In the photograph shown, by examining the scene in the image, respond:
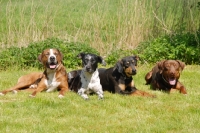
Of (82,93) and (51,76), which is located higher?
(51,76)

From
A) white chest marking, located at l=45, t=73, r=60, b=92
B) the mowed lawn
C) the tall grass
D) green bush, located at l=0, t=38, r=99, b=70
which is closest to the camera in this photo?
the mowed lawn

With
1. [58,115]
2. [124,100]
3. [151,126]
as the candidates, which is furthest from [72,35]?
[151,126]

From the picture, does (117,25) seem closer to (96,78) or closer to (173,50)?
(173,50)

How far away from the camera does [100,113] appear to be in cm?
696

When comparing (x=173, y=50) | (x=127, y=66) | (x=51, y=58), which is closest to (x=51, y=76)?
(x=51, y=58)

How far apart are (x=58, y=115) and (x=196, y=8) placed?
7525 millimetres

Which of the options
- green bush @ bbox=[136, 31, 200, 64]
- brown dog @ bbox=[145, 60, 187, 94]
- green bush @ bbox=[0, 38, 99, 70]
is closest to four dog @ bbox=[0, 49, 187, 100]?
brown dog @ bbox=[145, 60, 187, 94]

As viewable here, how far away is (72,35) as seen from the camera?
13312 millimetres

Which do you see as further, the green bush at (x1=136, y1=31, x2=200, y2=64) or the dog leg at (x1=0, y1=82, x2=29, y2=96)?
the green bush at (x1=136, y1=31, x2=200, y2=64)

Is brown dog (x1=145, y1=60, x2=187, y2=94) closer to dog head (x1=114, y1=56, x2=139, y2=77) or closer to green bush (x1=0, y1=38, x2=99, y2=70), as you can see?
dog head (x1=114, y1=56, x2=139, y2=77)

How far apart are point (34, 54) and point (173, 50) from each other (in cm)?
382

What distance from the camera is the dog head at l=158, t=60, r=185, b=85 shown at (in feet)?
28.1

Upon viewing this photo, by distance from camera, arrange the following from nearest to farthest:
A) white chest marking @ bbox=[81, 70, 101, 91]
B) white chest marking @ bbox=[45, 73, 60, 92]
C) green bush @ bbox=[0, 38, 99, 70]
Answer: white chest marking @ bbox=[81, 70, 101, 91] < white chest marking @ bbox=[45, 73, 60, 92] < green bush @ bbox=[0, 38, 99, 70]

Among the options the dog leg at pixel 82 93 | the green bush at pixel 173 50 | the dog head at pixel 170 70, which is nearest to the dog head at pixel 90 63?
the dog leg at pixel 82 93
